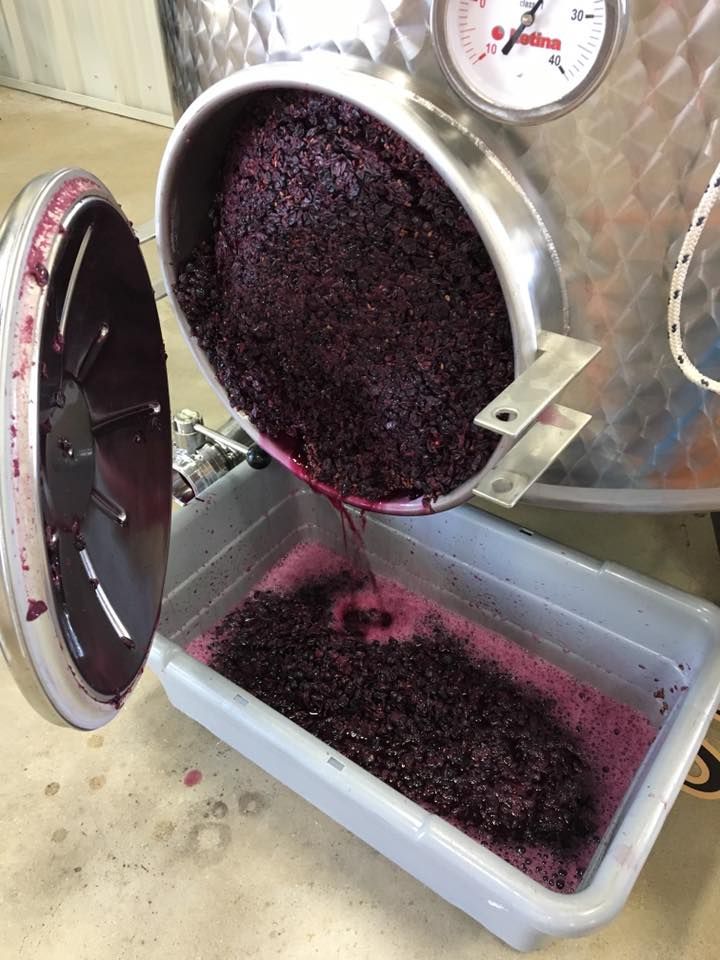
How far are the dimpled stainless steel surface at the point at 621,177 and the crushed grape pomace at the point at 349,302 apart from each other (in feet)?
0.21

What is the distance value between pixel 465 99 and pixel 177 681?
0.69 m

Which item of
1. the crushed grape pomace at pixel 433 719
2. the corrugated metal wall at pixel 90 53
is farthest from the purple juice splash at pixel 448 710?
the corrugated metal wall at pixel 90 53

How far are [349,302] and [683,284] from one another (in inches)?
12.3

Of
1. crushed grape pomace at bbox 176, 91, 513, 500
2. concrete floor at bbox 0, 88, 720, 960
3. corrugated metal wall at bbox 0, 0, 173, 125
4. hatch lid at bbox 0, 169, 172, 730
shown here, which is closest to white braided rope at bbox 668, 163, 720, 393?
crushed grape pomace at bbox 176, 91, 513, 500

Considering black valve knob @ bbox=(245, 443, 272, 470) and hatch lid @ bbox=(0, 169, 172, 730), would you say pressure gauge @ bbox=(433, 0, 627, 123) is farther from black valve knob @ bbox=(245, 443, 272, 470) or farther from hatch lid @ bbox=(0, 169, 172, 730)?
black valve knob @ bbox=(245, 443, 272, 470)

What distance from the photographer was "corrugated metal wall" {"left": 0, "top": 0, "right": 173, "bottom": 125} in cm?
258

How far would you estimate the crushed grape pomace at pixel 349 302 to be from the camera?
0.69 metres

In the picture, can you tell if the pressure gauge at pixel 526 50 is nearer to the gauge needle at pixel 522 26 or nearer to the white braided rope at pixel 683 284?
the gauge needle at pixel 522 26

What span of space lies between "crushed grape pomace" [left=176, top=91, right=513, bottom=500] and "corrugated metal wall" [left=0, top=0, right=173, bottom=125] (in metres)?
2.08

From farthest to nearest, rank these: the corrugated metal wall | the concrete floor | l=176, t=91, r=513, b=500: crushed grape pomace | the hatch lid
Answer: the corrugated metal wall → the concrete floor → l=176, t=91, r=513, b=500: crushed grape pomace → the hatch lid

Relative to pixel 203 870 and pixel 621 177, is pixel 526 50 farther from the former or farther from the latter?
pixel 203 870

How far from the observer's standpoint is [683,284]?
2.05 feet

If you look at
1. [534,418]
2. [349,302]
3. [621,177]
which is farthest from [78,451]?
[621,177]

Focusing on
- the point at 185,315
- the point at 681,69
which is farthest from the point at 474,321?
the point at 185,315
